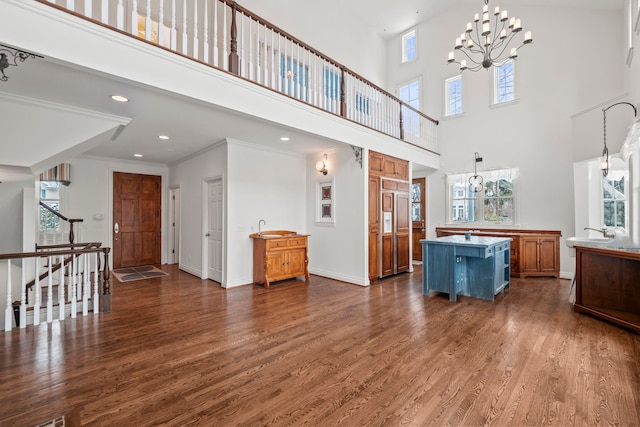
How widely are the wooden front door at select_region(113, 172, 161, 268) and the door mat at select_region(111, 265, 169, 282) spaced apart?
→ 0.34 metres

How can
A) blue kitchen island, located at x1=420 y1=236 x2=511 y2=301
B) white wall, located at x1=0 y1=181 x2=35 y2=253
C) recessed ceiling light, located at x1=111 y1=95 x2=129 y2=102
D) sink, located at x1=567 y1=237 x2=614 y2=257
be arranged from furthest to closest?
white wall, located at x1=0 y1=181 x2=35 y2=253 → blue kitchen island, located at x1=420 y1=236 x2=511 y2=301 → sink, located at x1=567 y1=237 x2=614 y2=257 → recessed ceiling light, located at x1=111 y1=95 x2=129 y2=102

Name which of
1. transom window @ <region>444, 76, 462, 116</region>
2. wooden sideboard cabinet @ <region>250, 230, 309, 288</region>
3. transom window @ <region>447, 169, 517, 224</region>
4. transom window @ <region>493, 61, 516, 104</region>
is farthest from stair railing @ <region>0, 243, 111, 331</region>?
transom window @ <region>493, 61, 516, 104</region>

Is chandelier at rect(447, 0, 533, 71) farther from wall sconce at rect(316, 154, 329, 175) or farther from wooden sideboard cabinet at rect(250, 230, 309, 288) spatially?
wooden sideboard cabinet at rect(250, 230, 309, 288)

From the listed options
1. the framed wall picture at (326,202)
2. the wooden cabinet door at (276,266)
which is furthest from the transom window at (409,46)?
the wooden cabinet door at (276,266)

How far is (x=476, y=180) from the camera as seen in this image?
6.94 meters

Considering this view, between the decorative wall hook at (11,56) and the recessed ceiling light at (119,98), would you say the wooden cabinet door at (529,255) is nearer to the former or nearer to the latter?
the recessed ceiling light at (119,98)

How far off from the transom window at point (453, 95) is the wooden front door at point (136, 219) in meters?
7.99

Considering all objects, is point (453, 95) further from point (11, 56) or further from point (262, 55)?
point (11, 56)

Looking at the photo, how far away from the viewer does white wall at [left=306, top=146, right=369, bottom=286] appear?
5.43 m

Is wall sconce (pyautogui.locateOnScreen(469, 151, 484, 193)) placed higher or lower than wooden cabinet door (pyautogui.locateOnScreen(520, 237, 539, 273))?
higher

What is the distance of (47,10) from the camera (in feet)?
7.36

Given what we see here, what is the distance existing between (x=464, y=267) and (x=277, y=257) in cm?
325

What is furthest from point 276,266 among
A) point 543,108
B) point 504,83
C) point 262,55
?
point 504,83

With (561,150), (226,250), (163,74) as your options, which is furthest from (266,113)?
(561,150)
